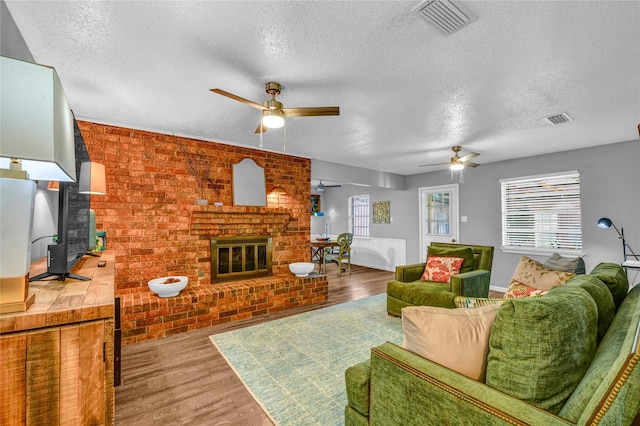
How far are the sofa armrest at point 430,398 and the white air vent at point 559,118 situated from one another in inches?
121

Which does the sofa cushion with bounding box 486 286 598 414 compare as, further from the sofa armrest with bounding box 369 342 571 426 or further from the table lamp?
the table lamp

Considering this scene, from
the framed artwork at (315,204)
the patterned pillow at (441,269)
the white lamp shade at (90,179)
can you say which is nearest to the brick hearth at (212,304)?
the white lamp shade at (90,179)

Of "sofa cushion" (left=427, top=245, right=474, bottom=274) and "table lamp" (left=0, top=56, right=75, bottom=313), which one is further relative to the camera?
"sofa cushion" (left=427, top=245, right=474, bottom=274)

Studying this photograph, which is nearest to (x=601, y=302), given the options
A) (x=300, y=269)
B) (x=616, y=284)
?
(x=616, y=284)

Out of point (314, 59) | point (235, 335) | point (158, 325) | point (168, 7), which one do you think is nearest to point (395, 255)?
point (235, 335)

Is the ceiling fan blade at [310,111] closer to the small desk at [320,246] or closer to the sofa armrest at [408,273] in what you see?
the sofa armrest at [408,273]

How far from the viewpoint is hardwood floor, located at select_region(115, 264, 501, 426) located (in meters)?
1.87

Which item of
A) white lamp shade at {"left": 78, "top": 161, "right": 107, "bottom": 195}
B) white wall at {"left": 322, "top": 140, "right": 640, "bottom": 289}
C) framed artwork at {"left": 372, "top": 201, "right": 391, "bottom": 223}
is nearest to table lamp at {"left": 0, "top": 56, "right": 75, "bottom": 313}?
white lamp shade at {"left": 78, "top": 161, "right": 107, "bottom": 195}

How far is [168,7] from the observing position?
4.79ft

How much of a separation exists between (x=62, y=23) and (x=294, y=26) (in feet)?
4.14

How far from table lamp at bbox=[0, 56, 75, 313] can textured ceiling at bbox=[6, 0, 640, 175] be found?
0.97 meters

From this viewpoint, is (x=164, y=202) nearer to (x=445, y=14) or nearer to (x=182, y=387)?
(x=182, y=387)

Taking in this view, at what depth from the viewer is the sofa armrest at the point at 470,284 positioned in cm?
312

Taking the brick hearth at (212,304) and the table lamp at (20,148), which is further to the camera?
the brick hearth at (212,304)
